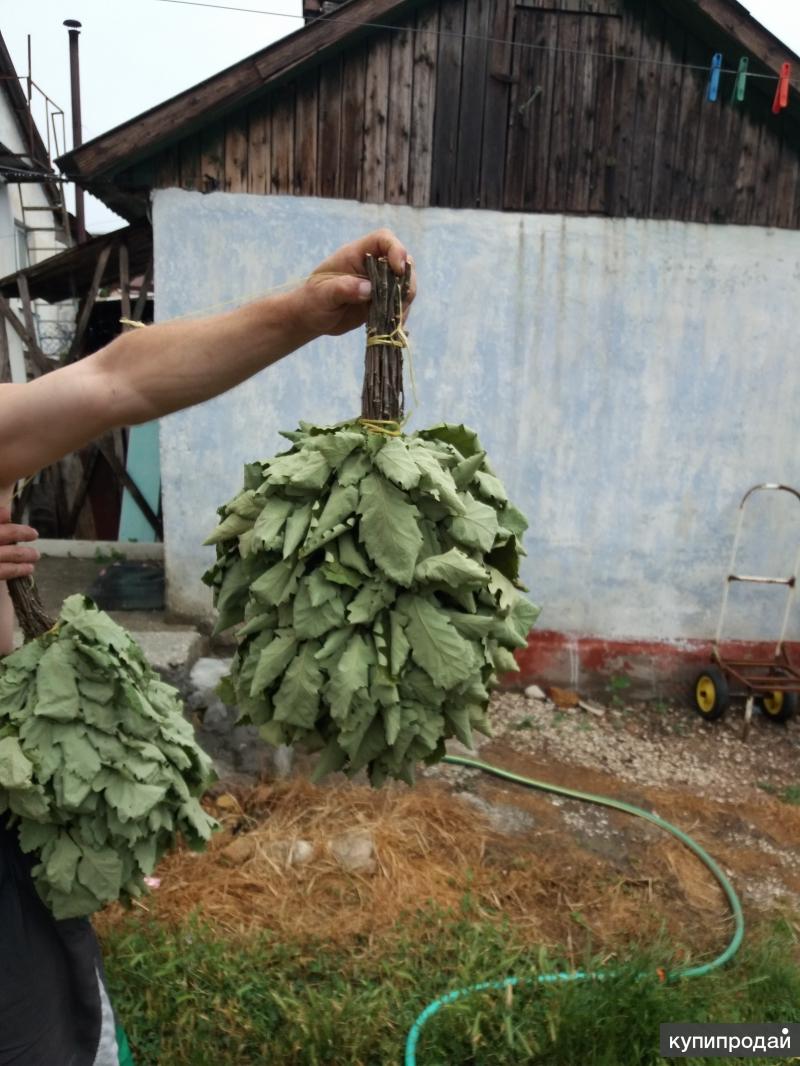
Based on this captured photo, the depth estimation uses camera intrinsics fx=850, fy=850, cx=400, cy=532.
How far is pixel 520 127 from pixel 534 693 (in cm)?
424

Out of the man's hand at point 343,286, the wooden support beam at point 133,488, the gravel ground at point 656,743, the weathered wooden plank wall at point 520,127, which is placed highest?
the weathered wooden plank wall at point 520,127

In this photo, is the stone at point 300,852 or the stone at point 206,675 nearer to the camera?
the stone at point 300,852

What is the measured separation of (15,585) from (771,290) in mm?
6053

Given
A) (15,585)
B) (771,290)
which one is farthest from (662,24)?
(15,585)

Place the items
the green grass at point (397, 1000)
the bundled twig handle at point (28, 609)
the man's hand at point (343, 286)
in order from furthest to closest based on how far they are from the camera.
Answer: the green grass at point (397, 1000) → the bundled twig handle at point (28, 609) → the man's hand at point (343, 286)

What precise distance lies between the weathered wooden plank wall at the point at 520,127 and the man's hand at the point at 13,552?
4.50 meters

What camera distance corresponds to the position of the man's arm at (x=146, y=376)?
1.80m

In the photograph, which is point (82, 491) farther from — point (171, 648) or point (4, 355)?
point (171, 648)

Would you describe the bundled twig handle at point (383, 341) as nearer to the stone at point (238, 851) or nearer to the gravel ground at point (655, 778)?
the stone at point (238, 851)

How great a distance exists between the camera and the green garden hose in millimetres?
3352

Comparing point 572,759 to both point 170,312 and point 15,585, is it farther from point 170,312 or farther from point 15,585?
point 15,585

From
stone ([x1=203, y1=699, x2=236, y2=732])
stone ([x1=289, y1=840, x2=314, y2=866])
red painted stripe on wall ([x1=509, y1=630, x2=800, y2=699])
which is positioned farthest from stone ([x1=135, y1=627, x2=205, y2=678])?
red painted stripe on wall ([x1=509, y1=630, x2=800, y2=699])

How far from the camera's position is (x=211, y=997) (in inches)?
136

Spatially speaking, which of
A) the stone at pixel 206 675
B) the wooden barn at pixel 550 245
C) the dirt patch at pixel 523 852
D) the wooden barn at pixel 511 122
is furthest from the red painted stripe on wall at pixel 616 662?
the wooden barn at pixel 511 122
